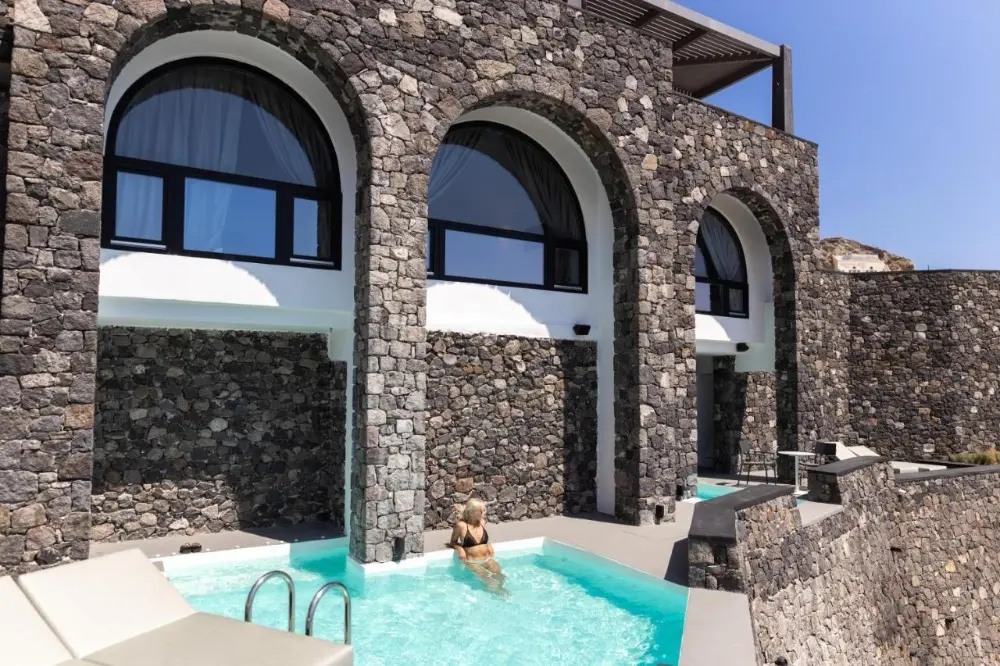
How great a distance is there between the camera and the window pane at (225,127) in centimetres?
765

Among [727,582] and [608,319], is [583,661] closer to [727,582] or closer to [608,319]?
[727,582]

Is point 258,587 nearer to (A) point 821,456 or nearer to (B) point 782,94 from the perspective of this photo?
(A) point 821,456

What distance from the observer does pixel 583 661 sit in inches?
217

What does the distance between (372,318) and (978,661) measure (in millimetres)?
12388

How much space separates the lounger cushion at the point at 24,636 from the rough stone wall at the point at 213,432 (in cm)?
458

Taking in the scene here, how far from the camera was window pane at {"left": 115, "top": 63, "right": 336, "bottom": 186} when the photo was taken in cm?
765

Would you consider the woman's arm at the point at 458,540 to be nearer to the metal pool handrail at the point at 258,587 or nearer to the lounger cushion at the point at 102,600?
the metal pool handrail at the point at 258,587

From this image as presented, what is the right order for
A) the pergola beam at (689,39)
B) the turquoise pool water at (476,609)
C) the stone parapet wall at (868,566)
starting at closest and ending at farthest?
the turquoise pool water at (476,609), the stone parapet wall at (868,566), the pergola beam at (689,39)

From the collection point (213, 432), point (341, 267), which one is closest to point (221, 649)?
point (213, 432)

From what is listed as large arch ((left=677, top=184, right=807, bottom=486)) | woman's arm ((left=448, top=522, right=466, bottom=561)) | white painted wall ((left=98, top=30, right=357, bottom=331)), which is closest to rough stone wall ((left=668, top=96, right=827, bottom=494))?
large arch ((left=677, top=184, right=807, bottom=486))

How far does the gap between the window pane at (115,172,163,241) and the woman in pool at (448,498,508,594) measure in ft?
15.5

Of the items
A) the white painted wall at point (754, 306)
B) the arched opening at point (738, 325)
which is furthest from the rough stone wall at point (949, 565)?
the white painted wall at point (754, 306)

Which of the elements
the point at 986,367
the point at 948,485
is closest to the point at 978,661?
the point at 948,485

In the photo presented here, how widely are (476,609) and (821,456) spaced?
9364mm
